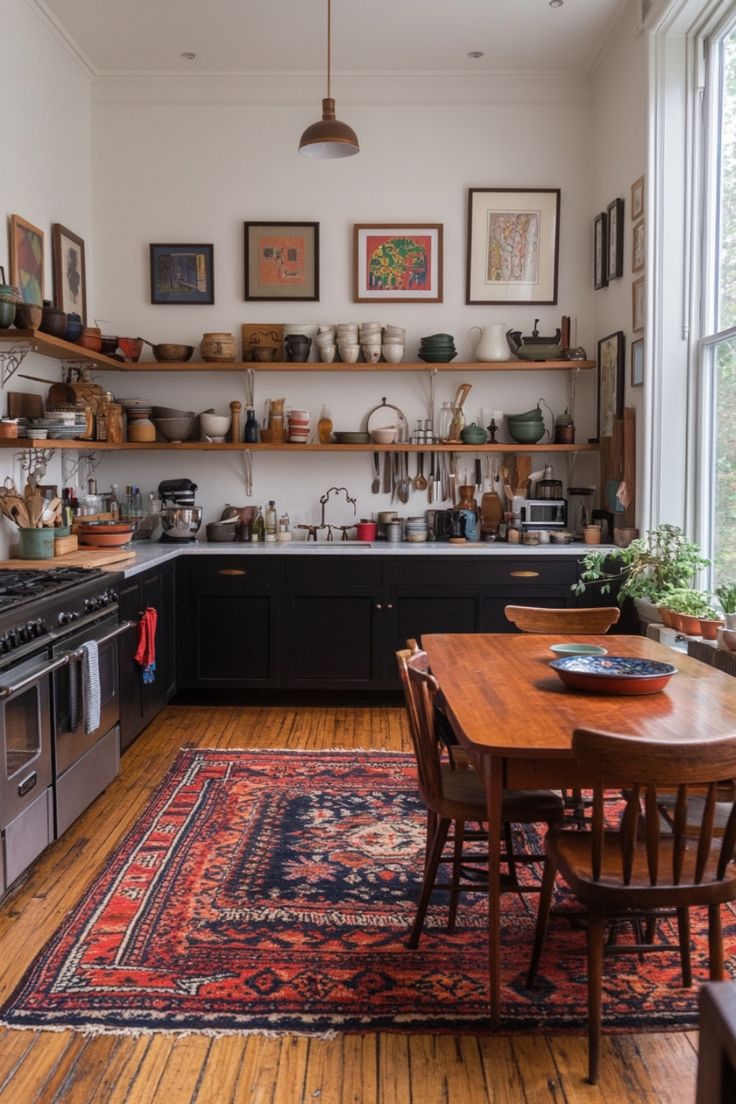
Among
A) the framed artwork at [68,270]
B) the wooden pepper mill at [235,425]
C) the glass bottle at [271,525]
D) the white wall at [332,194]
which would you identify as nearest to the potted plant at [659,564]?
the white wall at [332,194]

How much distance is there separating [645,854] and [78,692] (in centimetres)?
211

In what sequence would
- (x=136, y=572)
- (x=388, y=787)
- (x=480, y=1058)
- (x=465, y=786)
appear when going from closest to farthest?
1. (x=480, y=1058)
2. (x=465, y=786)
3. (x=388, y=787)
4. (x=136, y=572)

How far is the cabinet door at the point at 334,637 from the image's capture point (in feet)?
17.4

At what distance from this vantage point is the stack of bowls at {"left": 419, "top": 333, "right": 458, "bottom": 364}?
5668mm

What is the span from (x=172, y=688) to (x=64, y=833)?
1743mm

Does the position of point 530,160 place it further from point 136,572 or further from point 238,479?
point 136,572

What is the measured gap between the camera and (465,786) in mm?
2760

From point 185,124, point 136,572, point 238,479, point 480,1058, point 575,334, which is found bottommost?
point 480,1058

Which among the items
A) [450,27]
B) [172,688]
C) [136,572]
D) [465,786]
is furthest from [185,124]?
[465,786]

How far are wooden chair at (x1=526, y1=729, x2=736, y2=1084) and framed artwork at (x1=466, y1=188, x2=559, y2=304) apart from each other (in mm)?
4256

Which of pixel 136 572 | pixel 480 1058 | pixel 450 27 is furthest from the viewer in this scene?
pixel 450 27

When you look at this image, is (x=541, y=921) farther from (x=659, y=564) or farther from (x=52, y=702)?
(x=659, y=564)

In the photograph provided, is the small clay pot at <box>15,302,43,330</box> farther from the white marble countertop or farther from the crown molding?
the crown molding

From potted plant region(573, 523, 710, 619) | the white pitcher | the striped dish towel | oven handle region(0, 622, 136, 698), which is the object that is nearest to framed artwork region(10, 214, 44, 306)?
oven handle region(0, 622, 136, 698)
